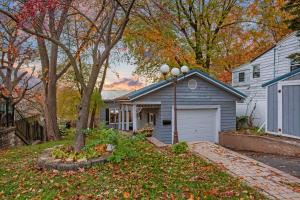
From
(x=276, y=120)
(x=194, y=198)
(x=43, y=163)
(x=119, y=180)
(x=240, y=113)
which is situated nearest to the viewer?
(x=194, y=198)

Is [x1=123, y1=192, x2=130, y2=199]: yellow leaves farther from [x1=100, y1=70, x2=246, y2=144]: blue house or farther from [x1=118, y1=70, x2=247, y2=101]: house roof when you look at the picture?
[x1=100, y1=70, x2=246, y2=144]: blue house

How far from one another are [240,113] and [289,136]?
26.5 feet

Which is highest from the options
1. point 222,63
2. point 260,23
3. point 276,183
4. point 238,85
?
point 260,23

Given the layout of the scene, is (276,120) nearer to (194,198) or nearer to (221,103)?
(221,103)

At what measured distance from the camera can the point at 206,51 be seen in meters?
22.1

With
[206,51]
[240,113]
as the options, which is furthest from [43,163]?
[206,51]

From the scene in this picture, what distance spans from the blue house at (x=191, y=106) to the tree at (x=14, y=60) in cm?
640

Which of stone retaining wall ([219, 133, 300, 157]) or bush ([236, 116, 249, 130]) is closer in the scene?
stone retaining wall ([219, 133, 300, 157])

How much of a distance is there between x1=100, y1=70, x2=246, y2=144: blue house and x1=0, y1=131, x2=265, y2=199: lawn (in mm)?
7738

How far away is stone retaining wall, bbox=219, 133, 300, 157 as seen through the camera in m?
10.7

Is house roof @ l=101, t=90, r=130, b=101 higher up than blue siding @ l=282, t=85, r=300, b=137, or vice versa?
house roof @ l=101, t=90, r=130, b=101

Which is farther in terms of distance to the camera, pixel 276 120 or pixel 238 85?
pixel 238 85

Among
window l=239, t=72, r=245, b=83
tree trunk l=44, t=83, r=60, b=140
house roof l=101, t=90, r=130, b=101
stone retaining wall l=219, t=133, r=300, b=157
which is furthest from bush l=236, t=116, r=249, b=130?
house roof l=101, t=90, r=130, b=101

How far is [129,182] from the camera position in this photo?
5.61m
